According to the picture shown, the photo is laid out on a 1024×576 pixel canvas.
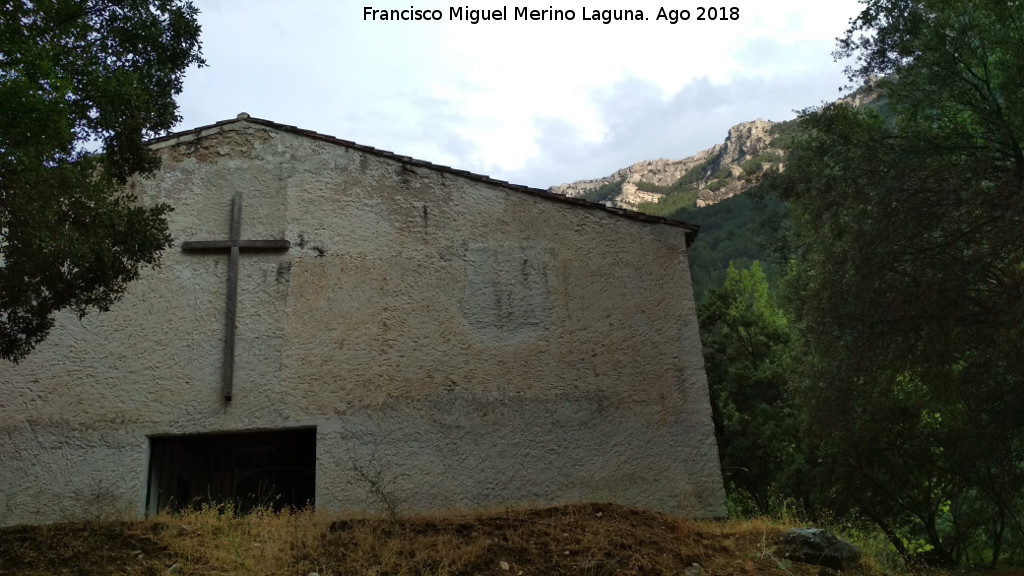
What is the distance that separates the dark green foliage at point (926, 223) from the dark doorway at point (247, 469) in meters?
8.04

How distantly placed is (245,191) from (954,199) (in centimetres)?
983

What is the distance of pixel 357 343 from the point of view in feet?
33.3

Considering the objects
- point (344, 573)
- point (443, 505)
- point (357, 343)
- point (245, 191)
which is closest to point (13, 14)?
point (245, 191)

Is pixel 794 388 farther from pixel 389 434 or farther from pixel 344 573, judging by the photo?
pixel 344 573

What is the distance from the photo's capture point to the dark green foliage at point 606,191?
79.6m

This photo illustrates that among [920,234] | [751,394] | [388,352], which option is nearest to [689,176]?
[751,394]

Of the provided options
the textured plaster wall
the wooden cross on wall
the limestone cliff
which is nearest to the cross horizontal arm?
the wooden cross on wall

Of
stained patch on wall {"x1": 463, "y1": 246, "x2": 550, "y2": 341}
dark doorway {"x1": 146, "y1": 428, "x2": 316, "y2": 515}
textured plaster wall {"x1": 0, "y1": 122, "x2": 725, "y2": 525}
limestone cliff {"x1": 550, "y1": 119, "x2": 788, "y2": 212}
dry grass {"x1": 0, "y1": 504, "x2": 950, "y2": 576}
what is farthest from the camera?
limestone cliff {"x1": 550, "y1": 119, "x2": 788, "y2": 212}

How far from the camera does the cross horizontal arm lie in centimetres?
1043

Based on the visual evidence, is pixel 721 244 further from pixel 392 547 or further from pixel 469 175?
pixel 392 547

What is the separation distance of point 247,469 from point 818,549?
24.3 feet

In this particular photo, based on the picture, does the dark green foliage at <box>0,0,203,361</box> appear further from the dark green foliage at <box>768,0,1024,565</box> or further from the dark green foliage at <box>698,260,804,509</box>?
the dark green foliage at <box>698,260,804,509</box>

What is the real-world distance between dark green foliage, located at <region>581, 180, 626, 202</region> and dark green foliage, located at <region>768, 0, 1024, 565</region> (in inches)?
2590

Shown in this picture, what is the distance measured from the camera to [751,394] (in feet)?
70.2
